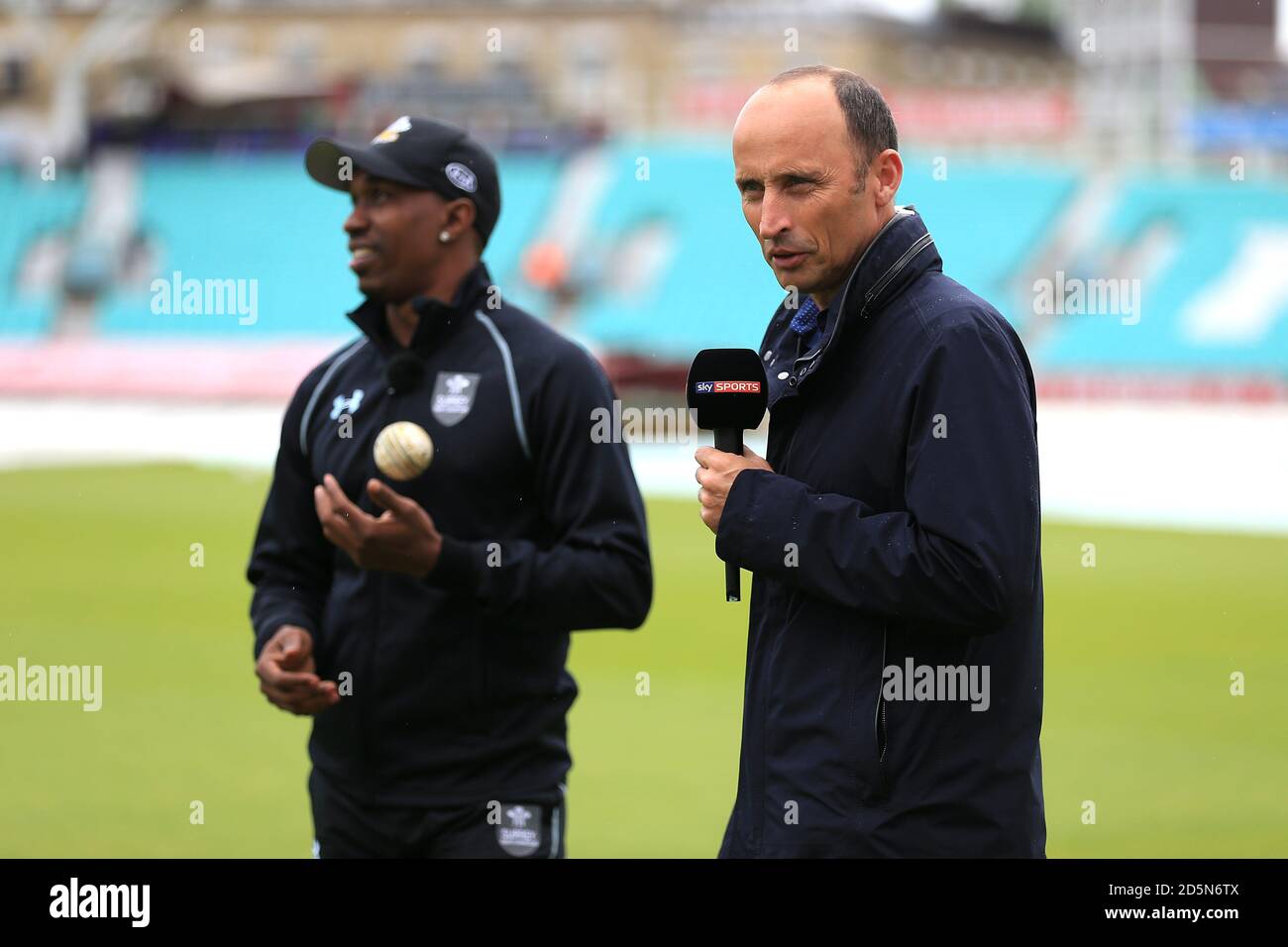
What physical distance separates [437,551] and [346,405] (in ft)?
1.92

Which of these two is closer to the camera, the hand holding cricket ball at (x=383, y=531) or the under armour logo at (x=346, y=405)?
the hand holding cricket ball at (x=383, y=531)

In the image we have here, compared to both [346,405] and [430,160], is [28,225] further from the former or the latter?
[346,405]

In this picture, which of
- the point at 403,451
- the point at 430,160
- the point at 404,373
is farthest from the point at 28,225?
the point at 403,451

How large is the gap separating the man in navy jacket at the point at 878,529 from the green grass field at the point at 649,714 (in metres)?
3.76

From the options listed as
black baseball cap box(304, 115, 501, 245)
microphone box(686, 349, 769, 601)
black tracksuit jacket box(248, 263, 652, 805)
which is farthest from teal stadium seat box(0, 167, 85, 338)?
microphone box(686, 349, 769, 601)

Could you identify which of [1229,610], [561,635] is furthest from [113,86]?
[561,635]

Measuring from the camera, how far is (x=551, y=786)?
4.07 meters

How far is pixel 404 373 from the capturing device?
4227 millimetres

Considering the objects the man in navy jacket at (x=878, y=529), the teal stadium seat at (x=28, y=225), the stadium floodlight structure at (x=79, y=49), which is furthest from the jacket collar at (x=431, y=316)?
the stadium floodlight structure at (x=79, y=49)

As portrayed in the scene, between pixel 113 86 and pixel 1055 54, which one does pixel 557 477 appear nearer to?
pixel 113 86

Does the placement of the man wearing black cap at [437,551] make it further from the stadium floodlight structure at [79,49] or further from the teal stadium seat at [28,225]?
the stadium floodlight structure at [79,49]

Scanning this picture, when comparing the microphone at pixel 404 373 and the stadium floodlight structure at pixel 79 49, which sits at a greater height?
the stadium floodlight structure at pixel 79 49

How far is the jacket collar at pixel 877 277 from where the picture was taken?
3016 mm

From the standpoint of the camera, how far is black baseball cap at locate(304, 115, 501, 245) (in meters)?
4.36
